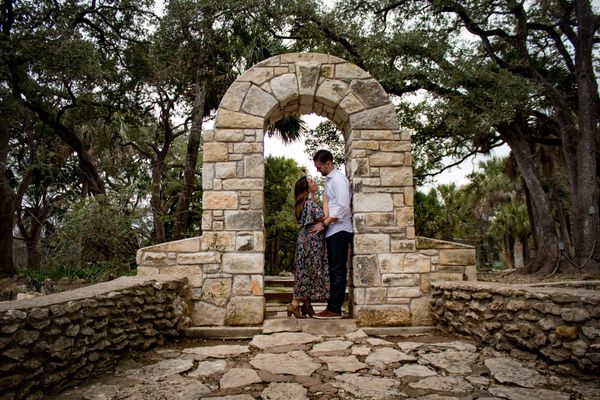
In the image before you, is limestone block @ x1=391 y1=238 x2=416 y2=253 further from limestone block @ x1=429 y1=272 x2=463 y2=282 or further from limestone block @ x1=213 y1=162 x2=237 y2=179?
limestone block @ x1=213 y1=162 x2=237 y2=179

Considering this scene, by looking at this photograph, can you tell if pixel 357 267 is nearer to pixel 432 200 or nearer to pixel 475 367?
pixel 475 367

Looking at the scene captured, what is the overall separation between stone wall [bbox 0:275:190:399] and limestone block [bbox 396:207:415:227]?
2.42 m

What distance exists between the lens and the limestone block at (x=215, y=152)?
402 centimetres

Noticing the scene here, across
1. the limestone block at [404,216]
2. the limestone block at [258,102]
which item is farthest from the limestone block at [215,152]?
the limestone block at [404,216]

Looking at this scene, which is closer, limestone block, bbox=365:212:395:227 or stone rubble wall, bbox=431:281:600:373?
stone rubble wall, bbox=431:281:600:373

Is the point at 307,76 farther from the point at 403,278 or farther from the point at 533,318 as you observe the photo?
the point at 533,318

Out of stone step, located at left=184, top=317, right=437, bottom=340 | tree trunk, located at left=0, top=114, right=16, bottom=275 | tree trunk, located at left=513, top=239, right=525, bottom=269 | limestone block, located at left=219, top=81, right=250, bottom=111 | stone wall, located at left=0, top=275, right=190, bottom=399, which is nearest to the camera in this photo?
stone wall, located at left=0, top=275, right=190, bottom=399

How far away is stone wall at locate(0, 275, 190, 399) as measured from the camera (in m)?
2.04

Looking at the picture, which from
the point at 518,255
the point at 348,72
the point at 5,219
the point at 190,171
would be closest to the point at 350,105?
the point at 348,72

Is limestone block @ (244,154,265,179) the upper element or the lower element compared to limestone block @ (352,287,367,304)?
upper

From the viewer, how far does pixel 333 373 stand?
8.55 ft

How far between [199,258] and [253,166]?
1112mm

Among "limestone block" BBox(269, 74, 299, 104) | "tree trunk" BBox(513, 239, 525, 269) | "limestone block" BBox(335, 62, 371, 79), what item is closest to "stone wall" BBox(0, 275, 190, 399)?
"limestone block" BBox(269, 74, 299, 104)

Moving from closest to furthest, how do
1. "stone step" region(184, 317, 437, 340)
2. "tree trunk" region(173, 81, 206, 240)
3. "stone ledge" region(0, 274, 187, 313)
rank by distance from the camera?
"stone ledge" region(0, 274, 187, 313), "stone step" region(184, 317, 437, 340), "tree trunk" region(173, 81, 206, 240)
